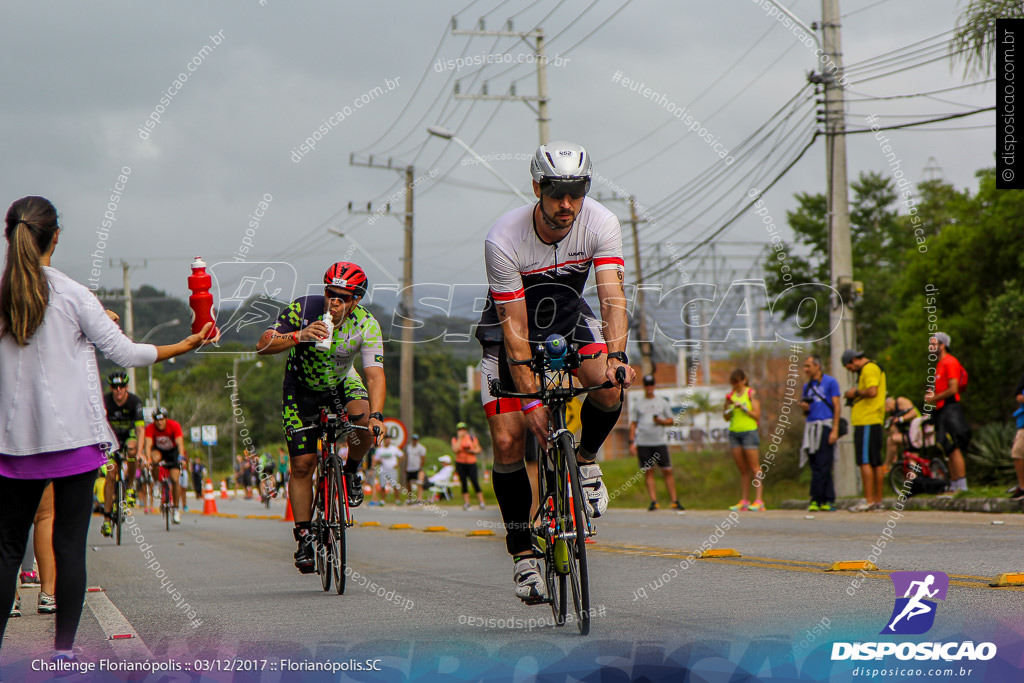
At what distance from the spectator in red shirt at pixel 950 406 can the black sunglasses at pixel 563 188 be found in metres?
9.90

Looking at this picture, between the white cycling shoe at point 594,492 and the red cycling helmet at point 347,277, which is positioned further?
the red cycling helmet at point 347,277

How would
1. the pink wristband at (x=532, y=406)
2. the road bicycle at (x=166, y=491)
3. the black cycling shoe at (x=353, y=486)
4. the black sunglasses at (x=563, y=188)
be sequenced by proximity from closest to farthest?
1. the black sunglasses at (x=563, y=188)
2. the pink wristband at (x=532, y=406)
3. the black cycling shoe at (x=353, y=486)
4. the road bicycle at (x=166, y=491)

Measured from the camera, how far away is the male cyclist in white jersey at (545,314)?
600 cm

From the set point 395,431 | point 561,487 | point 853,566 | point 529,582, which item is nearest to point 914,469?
point 395,431

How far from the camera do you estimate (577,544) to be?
564 centimetres

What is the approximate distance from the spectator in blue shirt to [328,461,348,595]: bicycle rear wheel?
30.9 feet

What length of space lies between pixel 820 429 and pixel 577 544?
11.5 metres

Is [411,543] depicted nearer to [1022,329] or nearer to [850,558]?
[850,558]

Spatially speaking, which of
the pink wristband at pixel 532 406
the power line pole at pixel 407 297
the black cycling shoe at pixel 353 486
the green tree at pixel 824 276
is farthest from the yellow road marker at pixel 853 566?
the green tree at pixel 824 276

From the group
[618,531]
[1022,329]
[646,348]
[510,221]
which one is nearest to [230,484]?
[646,348]

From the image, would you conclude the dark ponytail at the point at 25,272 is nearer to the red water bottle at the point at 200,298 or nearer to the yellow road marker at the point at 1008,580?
the red water bottle at the point at 200,298

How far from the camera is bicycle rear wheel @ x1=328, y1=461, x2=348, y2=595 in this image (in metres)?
8.34

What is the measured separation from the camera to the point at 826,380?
54.4 ft

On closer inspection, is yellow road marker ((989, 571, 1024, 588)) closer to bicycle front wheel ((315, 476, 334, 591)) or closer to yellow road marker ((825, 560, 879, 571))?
yellow road marker ((825, 560, 879, 571))
